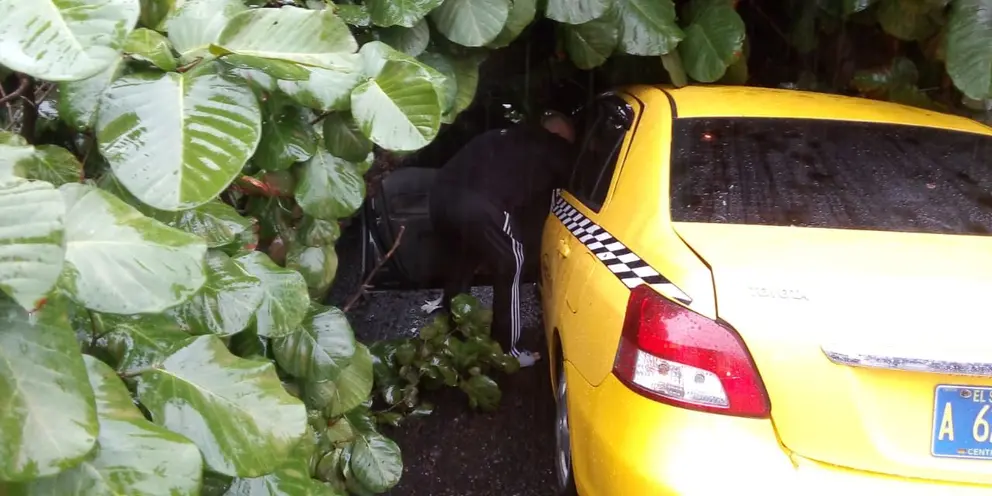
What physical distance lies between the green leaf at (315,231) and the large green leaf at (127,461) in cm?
111

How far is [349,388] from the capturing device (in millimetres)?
2096

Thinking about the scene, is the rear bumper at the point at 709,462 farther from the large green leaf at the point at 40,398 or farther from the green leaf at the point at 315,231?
the large green leaf at the point at 40,398

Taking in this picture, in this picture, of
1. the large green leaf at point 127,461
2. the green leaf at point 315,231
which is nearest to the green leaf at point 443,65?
the green leaf at point 315,231

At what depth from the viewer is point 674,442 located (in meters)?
1.61

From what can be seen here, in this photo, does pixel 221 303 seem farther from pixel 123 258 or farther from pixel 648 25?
pixel 648 25

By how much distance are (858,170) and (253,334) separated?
1.69 m

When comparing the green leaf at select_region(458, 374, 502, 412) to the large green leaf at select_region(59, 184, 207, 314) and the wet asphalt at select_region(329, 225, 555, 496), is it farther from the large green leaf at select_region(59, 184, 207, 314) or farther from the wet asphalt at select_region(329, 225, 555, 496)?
the large green leaf at select_region(59, 184, 207, 314)

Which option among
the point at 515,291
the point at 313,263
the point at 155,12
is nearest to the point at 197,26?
the point at 155,12

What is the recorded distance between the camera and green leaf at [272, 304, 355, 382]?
5.96 ft

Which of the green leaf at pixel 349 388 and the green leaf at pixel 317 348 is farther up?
the green leaf at pixel 317 348

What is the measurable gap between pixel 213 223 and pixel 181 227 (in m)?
0.06

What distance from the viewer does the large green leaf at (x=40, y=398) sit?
84 cm

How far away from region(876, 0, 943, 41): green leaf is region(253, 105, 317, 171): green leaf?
3.02 metres

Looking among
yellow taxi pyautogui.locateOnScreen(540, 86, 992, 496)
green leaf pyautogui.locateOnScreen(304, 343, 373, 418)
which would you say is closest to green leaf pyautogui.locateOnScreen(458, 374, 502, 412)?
yellow taxi pyautogui.locateOnScreen(540, 86, 992, 496)
